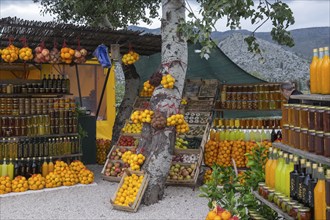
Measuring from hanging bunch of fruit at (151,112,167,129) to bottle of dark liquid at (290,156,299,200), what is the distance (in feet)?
12.3

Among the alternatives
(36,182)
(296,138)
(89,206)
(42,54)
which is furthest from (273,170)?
(36,182)

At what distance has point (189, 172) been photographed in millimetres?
8422

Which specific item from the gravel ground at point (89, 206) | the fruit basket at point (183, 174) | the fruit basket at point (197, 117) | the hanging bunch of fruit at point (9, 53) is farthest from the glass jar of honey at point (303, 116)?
the hanging bunch of fruit at point (9, 53)

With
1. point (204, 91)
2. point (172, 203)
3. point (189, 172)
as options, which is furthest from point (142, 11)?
point (172, 203)

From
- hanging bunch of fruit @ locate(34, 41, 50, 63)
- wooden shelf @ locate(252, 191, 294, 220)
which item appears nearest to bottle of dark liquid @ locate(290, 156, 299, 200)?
wooden shelf @ locate(252, 191, 294, 220)

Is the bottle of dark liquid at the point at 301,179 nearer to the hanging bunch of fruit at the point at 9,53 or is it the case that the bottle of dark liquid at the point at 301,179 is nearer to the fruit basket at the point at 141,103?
the hanging bunch of fruit at the point at 9,53

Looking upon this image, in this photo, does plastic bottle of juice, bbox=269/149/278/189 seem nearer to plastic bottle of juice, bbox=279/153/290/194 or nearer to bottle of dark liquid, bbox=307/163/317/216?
plastic bottle of juice, bbox=279/153/290/194

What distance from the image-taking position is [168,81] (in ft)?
23.9

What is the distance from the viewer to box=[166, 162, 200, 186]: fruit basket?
27.1ft

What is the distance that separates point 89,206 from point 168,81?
7.85 feet

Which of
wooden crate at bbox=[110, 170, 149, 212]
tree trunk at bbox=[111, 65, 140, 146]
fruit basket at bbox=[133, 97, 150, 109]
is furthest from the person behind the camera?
tree trunk at bbox=[111, 65, 140, 146]

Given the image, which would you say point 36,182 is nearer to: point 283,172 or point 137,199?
point 137,199

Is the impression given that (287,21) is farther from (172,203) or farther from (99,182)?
(99,182)

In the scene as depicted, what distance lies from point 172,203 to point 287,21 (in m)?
3.91
